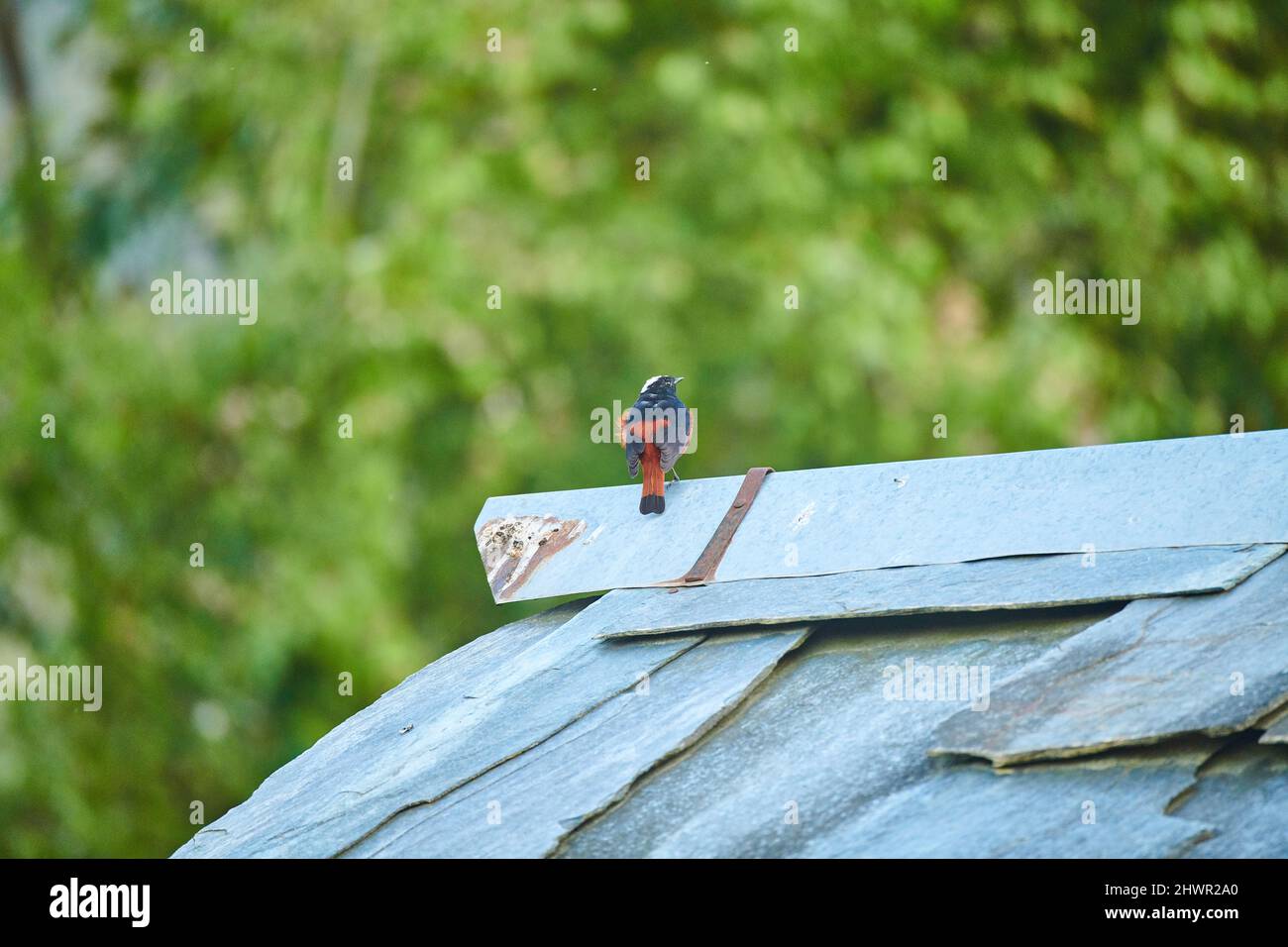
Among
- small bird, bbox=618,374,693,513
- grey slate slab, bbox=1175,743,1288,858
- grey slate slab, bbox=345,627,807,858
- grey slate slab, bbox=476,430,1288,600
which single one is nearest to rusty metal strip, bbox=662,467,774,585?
grey slate slab, bbox=476,430,1288,600

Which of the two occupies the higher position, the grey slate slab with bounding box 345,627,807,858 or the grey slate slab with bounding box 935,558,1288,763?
the grey slate slab with bounding box 935,558,1288,763

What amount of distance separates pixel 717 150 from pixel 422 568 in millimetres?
2183

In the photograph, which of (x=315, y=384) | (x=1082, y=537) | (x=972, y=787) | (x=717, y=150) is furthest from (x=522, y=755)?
(x=717, y=150)

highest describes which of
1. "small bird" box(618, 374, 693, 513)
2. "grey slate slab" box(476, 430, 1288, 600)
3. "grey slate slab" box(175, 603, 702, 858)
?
"small bird" box(618, 374, 693, 513)

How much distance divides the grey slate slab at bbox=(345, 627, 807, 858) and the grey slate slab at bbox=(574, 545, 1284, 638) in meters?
0.07

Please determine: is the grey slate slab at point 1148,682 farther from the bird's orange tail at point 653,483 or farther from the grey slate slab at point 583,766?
the bird's orange tail at point 653,483

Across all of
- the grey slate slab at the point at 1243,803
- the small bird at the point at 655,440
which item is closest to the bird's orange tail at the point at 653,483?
the small bird at the point at 655,440

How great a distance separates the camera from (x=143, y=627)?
650 cm

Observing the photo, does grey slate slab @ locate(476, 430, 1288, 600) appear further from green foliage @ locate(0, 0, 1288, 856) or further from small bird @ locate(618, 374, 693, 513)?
green foliage @ locate(0, 0, 1288, 856)

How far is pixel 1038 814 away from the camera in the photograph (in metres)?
1.73

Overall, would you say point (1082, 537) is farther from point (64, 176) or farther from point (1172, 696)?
point (64, 176)

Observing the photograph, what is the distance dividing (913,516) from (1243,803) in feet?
3.17

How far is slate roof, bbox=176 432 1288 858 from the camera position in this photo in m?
1.76

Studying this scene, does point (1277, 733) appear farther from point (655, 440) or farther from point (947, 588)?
point (655, 440)
